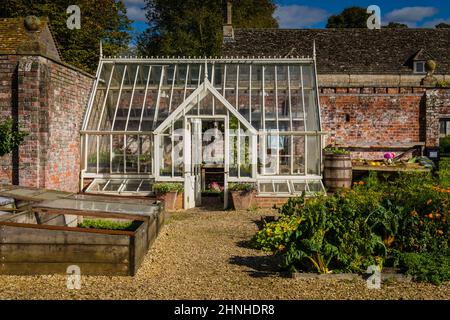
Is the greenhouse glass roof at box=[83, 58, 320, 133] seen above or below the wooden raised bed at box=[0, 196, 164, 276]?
above

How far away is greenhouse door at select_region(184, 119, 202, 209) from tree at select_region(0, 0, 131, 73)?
14425 mm

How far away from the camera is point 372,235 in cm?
631

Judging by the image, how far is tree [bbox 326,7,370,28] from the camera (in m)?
48.6

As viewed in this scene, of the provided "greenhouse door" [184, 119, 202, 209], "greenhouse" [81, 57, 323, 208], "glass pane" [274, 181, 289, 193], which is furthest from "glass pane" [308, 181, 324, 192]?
"greenhouse door" [184, 119, 202, 209]

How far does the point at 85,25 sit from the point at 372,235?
76.6 ft

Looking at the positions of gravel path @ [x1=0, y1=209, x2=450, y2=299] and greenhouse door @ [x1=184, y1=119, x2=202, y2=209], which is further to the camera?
greenhouse door @ [x1=184, y1=119, x2=202, y2=209]

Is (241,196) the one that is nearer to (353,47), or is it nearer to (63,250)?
(63,250)

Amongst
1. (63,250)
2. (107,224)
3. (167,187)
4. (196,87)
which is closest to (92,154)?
(167,187)

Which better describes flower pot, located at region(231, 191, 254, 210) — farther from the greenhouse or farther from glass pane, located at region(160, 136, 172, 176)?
glass pane, located at region(160, 136, 172, 176)

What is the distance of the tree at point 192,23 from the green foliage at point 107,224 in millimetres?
25977

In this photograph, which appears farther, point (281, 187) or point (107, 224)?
point (281, 187)

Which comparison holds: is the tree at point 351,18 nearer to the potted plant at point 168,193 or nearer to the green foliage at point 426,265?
the potted plant at point 168,193

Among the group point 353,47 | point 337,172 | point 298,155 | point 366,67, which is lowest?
point 337,172
